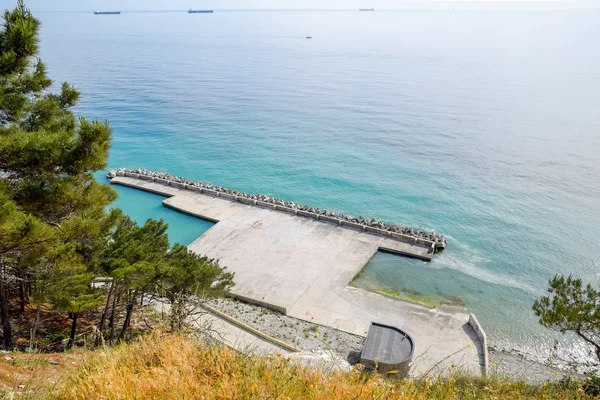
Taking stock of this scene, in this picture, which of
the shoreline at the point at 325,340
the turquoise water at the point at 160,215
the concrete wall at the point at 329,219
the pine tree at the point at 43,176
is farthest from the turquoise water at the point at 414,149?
the pine tree at the point at 43,176

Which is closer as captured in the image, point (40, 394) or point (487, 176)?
point (40, 394)

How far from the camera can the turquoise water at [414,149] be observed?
27.6 m

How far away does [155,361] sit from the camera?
21.8 ft

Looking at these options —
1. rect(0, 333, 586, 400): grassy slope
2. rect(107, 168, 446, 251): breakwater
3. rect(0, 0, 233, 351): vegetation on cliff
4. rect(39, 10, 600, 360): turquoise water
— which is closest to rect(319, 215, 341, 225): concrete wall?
rect(107, 168, 446, 251): breakwater

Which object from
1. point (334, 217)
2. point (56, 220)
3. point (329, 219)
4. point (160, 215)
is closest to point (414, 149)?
point (334, 217)

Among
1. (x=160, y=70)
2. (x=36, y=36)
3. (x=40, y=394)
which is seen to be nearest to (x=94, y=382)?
(x=40, y=394)

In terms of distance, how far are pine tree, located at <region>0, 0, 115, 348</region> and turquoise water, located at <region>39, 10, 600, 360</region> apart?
55.9 feet

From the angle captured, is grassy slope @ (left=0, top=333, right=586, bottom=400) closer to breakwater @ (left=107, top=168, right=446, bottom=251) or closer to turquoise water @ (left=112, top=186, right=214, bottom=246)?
turquoise water @ (left=112, top=186, right=214, bottom=246)

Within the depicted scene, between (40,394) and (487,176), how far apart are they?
4227 centimetres

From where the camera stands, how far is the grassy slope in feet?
17.8

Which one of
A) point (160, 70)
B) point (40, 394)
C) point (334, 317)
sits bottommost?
point (334, 317)

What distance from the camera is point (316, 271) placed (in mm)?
23922

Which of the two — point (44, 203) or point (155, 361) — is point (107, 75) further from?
point (155, 361)

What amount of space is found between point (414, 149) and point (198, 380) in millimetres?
46597
